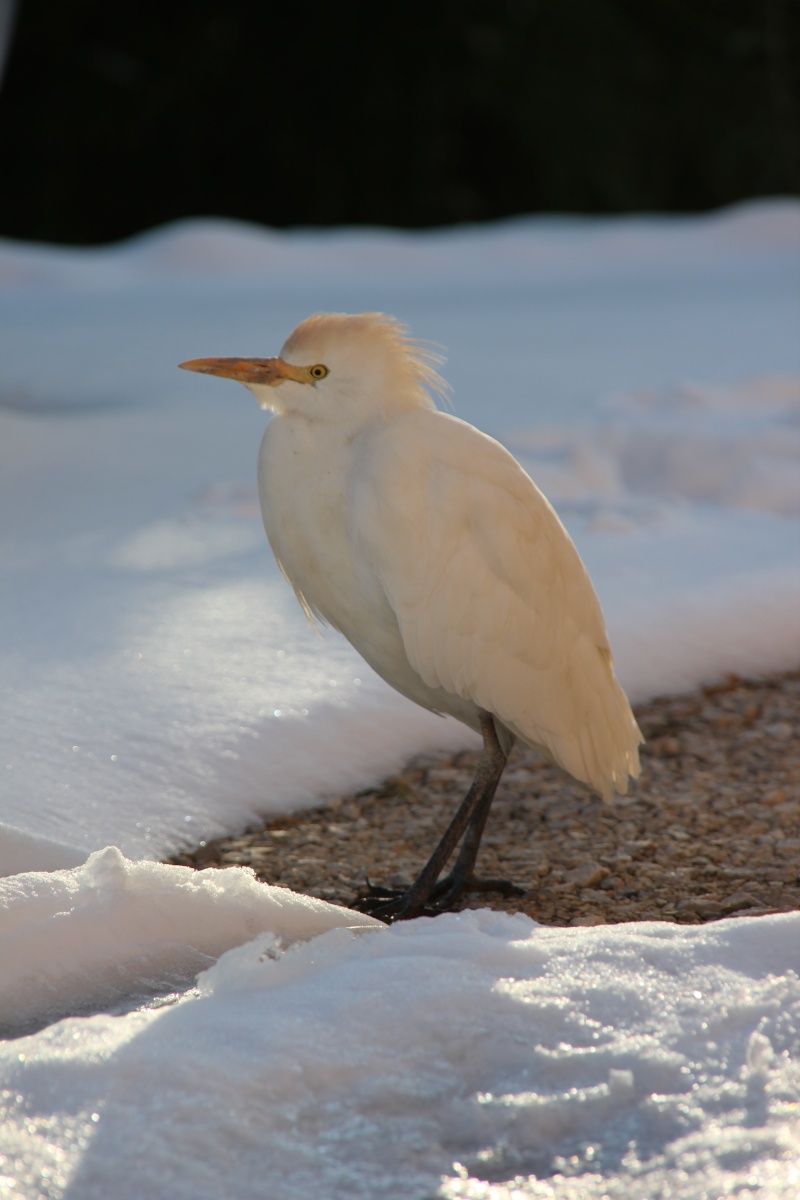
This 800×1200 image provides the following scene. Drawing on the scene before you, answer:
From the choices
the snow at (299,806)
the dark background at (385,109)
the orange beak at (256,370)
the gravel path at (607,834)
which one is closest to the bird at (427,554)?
the orange beak at (256,370)

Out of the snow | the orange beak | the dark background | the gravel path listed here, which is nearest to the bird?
the orange beak

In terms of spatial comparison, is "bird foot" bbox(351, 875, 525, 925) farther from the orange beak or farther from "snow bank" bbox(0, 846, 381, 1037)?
the orange beak

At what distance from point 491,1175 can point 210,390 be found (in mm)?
4511

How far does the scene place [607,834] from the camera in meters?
2.61

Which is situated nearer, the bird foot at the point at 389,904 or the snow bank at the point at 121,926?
the snow bank at the point at 121,926

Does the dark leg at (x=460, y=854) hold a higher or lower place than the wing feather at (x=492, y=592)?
lower

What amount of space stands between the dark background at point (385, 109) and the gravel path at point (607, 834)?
28.5 feet

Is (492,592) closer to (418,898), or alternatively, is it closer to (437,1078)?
(418,898)

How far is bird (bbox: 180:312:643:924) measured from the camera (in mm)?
2207

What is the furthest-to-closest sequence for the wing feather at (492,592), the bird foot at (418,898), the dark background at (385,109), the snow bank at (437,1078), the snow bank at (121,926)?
1. the dark background at (385,109)
2. the bird foot at (418,898)
3. the wing feather at (492,592)
4. the snow bank at (121,926)
5. the snow bank at (437,1078)

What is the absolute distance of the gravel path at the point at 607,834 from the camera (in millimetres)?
2346

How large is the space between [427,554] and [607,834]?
757 mm

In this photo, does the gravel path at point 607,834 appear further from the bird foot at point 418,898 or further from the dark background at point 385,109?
the dark background at point 385,109

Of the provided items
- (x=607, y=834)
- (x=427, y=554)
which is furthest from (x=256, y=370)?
(x=607, y=834)
